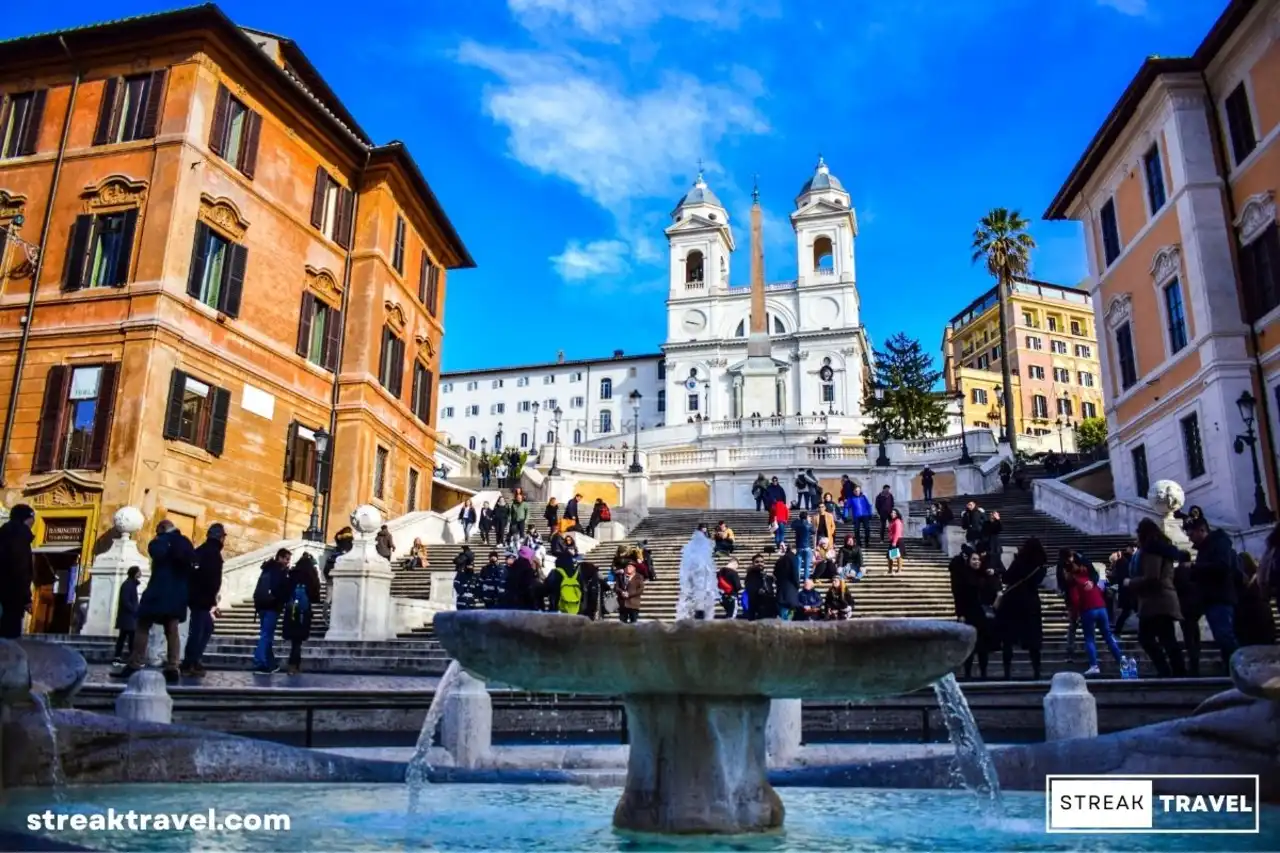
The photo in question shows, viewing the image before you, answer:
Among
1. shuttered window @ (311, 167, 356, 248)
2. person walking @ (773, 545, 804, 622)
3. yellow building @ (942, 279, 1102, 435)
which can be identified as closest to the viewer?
person walking @ (773, 545, 804, 622)

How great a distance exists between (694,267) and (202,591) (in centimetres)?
8533

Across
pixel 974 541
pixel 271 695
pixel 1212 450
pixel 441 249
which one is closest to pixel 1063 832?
pixel 271 695

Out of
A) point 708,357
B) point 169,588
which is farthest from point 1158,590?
point 708,357

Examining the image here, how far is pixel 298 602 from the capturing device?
43.5ft

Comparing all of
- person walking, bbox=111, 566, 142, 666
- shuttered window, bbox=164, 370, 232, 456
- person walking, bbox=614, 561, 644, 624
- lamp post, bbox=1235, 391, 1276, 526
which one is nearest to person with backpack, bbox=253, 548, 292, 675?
person walking, bbox=111, 566, 142, 666

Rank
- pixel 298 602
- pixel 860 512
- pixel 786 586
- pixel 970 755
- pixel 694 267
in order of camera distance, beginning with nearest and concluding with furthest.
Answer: pixel 970 755
pixel 298 602
pixel 786 586
pixel 860 512
pixel 694 267

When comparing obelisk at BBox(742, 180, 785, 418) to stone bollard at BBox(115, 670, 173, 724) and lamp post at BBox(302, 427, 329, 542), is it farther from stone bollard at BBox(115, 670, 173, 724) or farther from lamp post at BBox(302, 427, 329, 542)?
stone bollard at BBox(115, 670, 173, 724)

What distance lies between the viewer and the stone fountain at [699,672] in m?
4.25

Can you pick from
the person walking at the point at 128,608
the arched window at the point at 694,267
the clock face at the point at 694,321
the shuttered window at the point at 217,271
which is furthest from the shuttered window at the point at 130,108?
the arched window at the point at 694,267

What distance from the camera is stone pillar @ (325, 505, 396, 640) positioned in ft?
52.4

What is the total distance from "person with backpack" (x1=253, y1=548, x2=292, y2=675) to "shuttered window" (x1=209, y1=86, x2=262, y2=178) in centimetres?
1454

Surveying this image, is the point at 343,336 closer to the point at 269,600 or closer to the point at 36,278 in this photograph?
the point at 36,278

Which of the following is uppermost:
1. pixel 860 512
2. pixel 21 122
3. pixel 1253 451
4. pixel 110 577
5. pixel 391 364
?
pixel 21 122

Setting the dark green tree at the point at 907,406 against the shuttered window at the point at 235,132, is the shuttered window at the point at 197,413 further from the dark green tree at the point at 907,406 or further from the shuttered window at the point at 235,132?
the dark green tree at the point at 907,406
